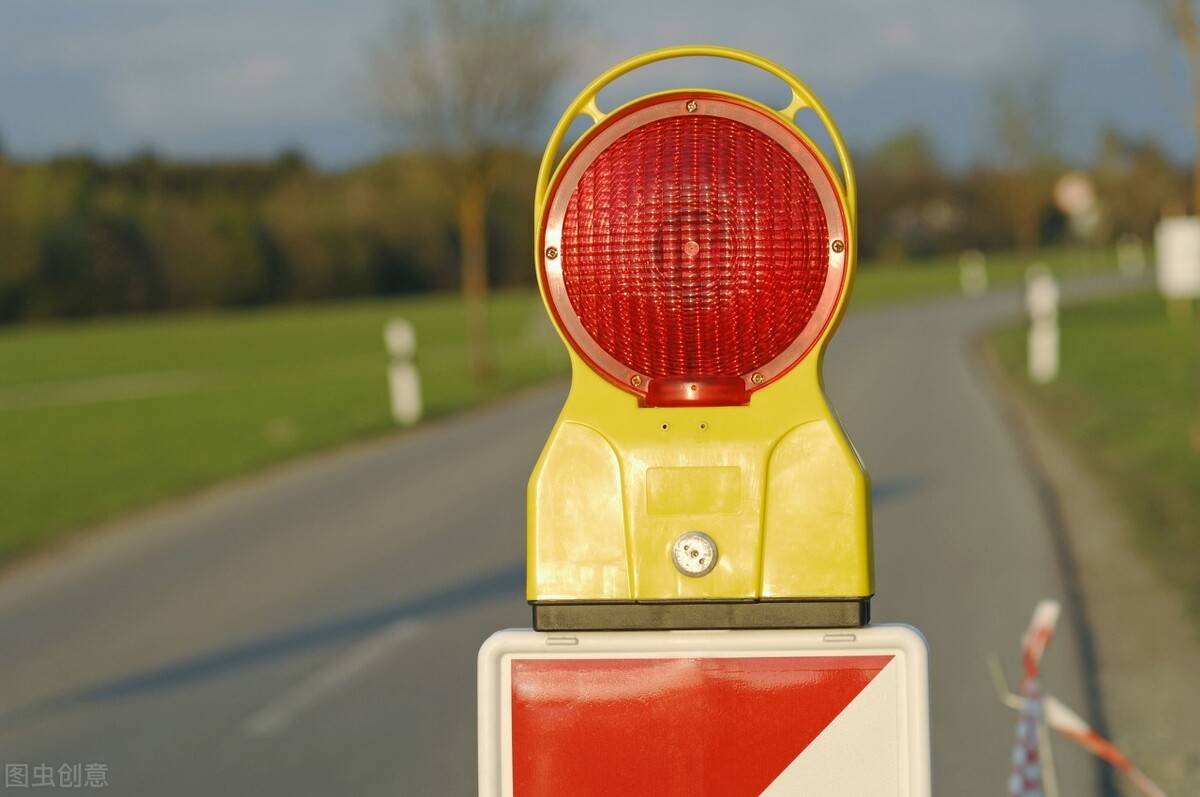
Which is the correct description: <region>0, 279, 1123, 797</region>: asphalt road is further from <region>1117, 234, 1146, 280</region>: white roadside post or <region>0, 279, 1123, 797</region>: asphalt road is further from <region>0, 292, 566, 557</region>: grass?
<region>1117, 234, 1146, 280</region>: white roadside post

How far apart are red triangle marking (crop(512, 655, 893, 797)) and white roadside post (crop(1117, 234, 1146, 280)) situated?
60.3 meters

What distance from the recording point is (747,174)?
1.64m

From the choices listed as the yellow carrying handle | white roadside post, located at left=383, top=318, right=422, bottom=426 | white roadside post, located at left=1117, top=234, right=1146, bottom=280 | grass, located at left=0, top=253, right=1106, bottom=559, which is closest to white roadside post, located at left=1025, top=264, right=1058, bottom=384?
grass, located at left=0, top=253, right=1106, bottom=559

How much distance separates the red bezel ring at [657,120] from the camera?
1.63 meters

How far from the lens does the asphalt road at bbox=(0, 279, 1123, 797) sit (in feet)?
20.2

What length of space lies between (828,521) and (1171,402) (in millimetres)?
18704

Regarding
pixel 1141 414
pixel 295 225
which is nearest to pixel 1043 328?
pixel 1141 414

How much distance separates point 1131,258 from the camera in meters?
69.8

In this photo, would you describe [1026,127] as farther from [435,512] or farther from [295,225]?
[435,512]

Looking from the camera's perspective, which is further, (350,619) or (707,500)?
(350,619)

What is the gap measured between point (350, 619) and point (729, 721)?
294 inches

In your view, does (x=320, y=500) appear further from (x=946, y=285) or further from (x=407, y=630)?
(x=946, y=285)

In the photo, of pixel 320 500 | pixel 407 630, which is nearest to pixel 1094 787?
pixel 407 630

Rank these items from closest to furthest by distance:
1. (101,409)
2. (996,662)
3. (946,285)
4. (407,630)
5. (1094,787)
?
(1094,787) → (996,662) → (407,630) → (101,409) → (946,285)
